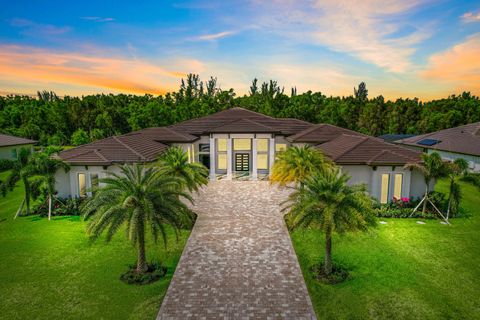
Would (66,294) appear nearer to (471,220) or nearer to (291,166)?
(291,166)

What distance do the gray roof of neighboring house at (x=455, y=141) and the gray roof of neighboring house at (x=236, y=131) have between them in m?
13.9

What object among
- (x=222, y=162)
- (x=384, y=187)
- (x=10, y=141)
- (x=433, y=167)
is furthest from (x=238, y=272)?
(x=10, y=141)

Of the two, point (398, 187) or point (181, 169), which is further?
point (398, 187)

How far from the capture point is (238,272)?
11.5 meters

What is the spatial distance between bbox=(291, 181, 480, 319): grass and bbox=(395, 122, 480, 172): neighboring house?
17.1m

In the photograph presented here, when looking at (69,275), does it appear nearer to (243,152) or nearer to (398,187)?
(398,187)

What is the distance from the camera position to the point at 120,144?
2255cm

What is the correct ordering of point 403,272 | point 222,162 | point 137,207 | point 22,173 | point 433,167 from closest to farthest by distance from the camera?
point 137,207
point 403,272
point 22,173
point 433,167
point 222,162

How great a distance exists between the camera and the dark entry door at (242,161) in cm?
3108

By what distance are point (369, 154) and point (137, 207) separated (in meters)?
15.8

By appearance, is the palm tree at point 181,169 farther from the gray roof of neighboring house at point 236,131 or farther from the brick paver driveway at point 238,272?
the gray roof of neighboring house at point 236,131

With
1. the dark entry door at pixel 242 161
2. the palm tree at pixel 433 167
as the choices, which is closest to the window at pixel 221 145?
the dark entry door at pixel 242 161

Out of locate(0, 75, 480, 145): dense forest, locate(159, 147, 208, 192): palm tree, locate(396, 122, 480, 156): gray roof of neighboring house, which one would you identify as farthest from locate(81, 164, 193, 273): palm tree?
locate(0, 75, 480, 145): dense forest

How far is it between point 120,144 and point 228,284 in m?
15.8
